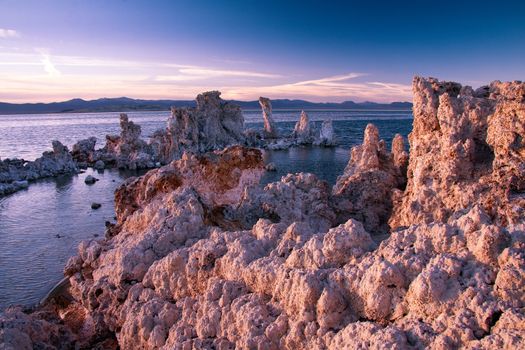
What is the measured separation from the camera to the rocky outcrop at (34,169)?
35188 mm

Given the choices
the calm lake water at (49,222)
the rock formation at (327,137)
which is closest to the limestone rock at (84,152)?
the calm lake water at (49,222)

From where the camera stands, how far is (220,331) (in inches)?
248

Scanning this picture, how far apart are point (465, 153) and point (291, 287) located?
5642 millimetres

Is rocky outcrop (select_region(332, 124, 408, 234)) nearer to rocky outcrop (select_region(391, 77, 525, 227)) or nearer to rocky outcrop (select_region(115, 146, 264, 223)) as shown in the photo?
rocky outcrop (select_region(391, 77, 525, 227))

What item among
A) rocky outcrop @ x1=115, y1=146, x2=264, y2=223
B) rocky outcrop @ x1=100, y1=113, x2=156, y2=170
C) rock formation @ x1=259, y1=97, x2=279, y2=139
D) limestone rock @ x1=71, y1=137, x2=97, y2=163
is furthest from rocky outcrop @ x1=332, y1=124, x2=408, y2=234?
rock formation @ x1=259, y1=97, x2=279, y2=139

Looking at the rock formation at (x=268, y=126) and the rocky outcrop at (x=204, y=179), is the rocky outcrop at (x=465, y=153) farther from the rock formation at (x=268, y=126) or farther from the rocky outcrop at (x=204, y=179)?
the rock formation at (x=268, y=126)

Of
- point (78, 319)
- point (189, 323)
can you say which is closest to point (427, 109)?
point (189, 323)

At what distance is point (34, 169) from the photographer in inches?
1594

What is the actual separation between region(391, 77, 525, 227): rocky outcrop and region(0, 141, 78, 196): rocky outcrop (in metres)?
31.5

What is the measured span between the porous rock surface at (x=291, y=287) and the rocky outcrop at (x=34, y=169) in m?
28.6

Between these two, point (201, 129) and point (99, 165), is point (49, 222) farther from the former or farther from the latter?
point (201, 129)

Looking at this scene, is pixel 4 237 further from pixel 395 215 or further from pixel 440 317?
pixel 440 317

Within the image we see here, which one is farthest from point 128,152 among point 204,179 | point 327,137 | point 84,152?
point 204,179

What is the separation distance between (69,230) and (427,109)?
61.3 ft
